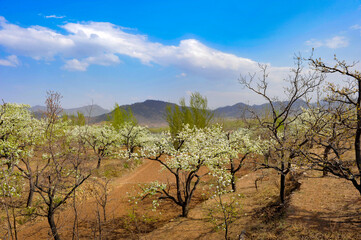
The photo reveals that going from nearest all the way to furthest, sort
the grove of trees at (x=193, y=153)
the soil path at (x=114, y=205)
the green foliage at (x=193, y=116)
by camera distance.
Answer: the grove of trees at (x=193, y=153) → the soil path at (x=114, y=205) → the green foliage at (x=193, y=116)

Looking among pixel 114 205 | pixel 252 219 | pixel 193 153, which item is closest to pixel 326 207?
pixel 252 219

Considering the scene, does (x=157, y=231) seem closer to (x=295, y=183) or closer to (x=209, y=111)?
(x=295, y=183)

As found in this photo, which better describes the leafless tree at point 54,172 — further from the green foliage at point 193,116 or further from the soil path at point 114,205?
the green foliage at point 193,116

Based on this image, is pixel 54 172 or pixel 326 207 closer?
pixel 326 207

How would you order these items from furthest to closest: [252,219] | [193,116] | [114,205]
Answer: [193,116], [114,205], [252,219]

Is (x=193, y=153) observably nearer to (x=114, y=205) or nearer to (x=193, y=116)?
(x=114, y=205)

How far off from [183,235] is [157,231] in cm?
205

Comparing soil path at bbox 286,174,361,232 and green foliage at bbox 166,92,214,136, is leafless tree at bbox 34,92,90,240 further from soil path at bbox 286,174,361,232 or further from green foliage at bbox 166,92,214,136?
green foliage at bbox 166,92,214,136

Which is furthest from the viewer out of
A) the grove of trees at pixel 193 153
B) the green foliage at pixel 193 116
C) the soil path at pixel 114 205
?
the green foliage at pixel 193 116

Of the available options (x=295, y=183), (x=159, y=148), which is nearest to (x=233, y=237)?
(x=159, y=148)

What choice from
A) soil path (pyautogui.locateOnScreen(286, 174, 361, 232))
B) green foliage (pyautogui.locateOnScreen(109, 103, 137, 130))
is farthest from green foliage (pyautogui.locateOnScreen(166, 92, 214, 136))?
soil path (pyautogui.locateOnScreen(286, 174, 361, 232))

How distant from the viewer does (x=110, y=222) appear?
15.3m

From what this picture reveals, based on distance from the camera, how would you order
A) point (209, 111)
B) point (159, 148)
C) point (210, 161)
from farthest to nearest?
point (209, 111), point (159, 148), point (210, 161)

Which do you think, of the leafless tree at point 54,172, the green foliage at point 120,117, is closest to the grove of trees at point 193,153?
the leafless tree at point 54,172
